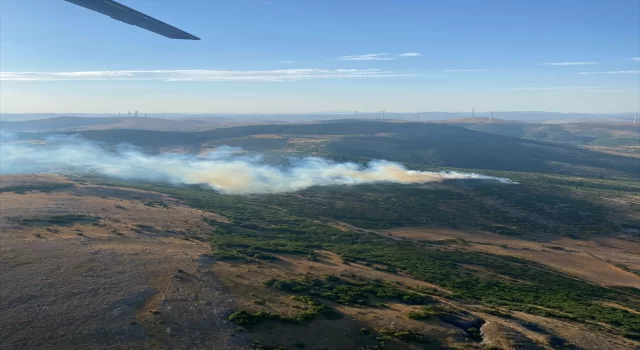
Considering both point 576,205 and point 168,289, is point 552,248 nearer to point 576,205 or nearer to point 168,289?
point 576,205

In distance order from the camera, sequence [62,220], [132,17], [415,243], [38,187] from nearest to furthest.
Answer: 1. [132,17]
2. [62,220]
3. [415,243]
4. [38,187]

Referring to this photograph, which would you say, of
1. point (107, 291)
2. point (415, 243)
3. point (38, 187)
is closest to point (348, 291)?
point (107, 291)

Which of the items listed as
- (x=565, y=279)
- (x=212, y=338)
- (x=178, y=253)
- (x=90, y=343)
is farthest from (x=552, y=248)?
(x=90, y=343)

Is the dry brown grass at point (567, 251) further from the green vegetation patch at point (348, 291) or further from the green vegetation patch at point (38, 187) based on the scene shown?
the green vegetation patch at point (38, 187)

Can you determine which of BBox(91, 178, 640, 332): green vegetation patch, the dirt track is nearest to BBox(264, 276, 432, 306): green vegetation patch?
BBox(91, 178, 640, 332): green vegetation patch

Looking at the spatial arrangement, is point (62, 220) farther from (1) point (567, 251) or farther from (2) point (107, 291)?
(1) point (567, 251)

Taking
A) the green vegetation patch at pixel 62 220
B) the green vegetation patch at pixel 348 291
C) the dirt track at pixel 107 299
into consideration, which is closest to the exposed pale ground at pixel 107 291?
the dirt track at pixel 107 299

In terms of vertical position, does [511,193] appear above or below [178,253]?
below

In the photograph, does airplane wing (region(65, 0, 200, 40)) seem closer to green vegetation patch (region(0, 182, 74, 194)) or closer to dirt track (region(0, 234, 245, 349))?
dirt track (region(0, 234, 245, 349))
